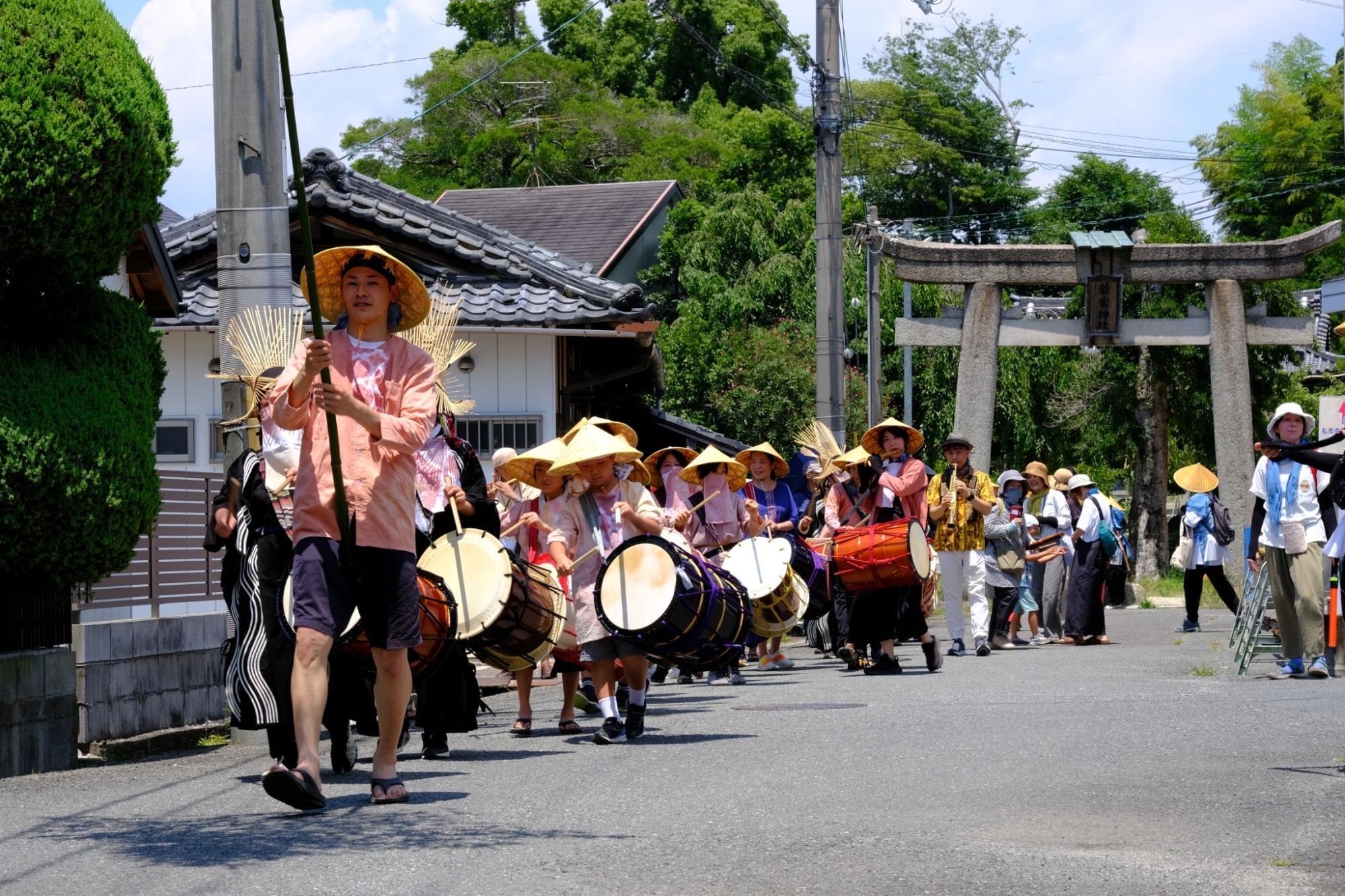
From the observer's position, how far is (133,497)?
938 cm

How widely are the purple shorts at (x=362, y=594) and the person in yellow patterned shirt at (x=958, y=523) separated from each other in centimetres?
1072

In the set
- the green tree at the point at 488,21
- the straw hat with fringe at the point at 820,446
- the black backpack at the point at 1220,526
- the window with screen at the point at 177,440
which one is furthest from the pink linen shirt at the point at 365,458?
the green tree at the point at 488,21

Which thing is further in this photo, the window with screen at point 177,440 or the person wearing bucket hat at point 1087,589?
the person wearing bucket hat at point 1087,589

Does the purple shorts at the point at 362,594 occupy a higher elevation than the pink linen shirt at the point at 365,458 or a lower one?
lower

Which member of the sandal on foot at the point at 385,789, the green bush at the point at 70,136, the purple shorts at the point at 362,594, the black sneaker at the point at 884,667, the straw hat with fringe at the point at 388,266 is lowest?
the black sneaker at the point at 884,667

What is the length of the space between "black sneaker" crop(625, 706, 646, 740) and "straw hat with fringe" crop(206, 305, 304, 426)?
9.37 feet

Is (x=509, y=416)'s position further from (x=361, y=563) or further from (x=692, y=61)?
(x=692, y=61)

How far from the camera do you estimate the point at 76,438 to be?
9008 mm

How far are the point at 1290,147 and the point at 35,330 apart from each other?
4640 cm

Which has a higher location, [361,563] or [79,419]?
[79,419]

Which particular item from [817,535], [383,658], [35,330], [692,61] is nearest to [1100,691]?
[817,535]

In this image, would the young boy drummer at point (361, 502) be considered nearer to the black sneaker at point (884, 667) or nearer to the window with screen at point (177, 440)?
the black sneaker at point (884, 667)

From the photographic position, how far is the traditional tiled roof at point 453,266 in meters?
18.1

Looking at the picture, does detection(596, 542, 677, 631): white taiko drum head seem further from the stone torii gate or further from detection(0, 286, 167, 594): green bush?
the stone torii gate
